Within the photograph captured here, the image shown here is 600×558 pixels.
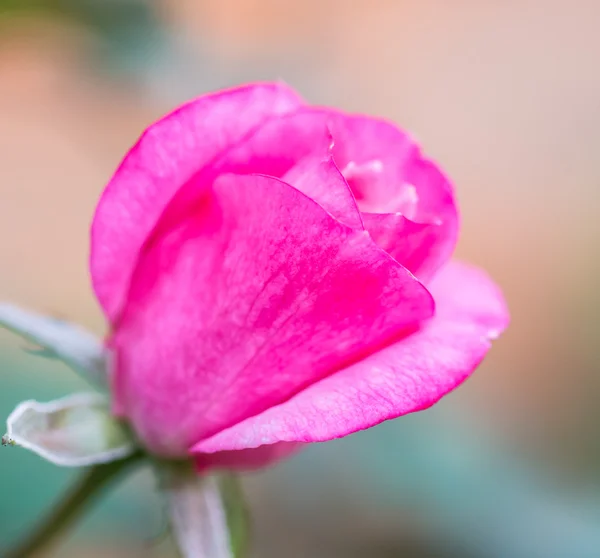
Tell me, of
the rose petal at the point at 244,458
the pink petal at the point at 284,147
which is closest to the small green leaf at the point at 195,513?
the rose petal at the point at 244,458

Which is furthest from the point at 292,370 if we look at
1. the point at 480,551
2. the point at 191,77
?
the point at 191,77

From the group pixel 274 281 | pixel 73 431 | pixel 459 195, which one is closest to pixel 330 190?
pixel 274 281

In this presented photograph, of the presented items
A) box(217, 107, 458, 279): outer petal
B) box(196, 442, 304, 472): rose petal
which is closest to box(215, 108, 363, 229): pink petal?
box(217, 107, 458, 279): outer petal

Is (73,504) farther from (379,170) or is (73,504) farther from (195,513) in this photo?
(379,170)

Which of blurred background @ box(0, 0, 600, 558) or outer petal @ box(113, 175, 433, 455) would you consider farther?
blurred background @ box(0, 0, 600, 558)

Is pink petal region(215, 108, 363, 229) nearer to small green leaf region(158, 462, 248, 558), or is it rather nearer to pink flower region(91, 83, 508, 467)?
pink flower region(91, 83, 508, 467)

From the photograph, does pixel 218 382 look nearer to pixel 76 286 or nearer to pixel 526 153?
pixel 76 286

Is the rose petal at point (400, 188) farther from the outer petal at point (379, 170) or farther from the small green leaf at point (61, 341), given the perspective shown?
the small green leaf at point (61, 341)
